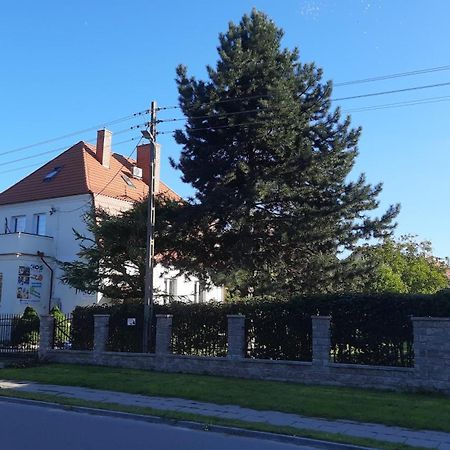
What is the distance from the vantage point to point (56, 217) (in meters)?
35.6

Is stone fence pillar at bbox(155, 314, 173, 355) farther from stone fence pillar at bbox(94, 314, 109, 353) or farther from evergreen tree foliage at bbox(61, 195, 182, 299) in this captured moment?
evergreen tree foliage at bbox(61, 195, 182, 299)

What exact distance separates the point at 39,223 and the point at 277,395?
89.8 ft

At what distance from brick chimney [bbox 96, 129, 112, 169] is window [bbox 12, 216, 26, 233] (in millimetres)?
6553

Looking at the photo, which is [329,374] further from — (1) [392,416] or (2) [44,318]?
(2) [44,318]

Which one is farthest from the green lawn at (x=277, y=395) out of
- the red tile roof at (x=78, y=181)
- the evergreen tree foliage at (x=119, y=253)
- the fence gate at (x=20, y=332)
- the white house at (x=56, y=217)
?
the red tile roof at (x=78, y=181)

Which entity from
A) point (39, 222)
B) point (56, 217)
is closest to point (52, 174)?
point (39, 222)

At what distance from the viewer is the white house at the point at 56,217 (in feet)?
107

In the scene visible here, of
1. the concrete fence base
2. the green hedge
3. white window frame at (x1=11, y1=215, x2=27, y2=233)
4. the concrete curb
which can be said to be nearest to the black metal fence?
the concrete fence base

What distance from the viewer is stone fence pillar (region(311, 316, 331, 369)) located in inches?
599

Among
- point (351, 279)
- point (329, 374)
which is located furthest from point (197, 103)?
point (329, 374)

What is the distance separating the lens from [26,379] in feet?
54.7

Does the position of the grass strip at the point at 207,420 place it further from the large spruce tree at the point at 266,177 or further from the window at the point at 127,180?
the window at the point at 127,180

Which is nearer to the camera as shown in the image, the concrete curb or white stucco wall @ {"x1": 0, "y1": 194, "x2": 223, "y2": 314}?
the concrete curb

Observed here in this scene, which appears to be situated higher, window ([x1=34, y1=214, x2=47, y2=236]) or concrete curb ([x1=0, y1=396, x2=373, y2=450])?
window ([x1=34, y1=214, x2=47, y2=236])
